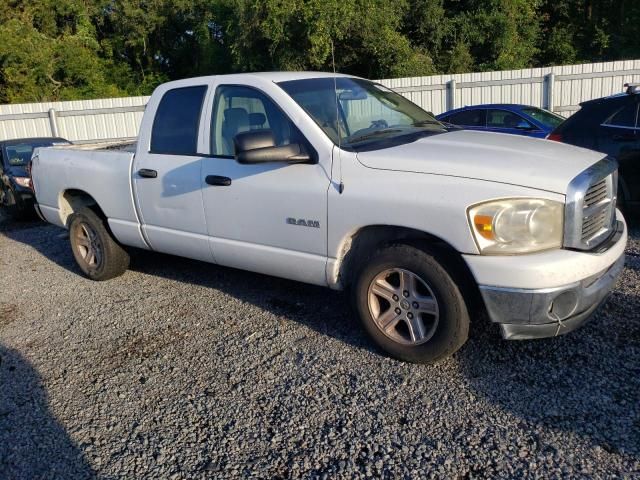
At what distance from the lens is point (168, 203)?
16.2 ft

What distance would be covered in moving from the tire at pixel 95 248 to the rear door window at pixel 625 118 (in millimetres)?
5496

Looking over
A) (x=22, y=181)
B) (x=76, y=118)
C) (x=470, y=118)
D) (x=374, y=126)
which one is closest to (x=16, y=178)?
(x=22, y=181)

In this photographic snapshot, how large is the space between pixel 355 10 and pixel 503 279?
59.5 ft

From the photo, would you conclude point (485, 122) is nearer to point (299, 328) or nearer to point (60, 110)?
point (299, 328)

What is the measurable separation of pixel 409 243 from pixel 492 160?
2.32 feet

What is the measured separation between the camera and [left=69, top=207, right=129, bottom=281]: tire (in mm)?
5844

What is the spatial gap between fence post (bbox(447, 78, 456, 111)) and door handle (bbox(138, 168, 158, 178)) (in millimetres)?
13063

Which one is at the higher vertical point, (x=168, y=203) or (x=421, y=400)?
(x=168, y=203)

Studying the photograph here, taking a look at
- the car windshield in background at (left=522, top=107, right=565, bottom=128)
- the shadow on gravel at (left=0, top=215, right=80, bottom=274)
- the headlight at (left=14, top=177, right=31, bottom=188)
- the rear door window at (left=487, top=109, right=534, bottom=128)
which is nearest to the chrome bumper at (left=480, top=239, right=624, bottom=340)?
the shadow on gravel at (left=0, top=215, right=80, bottom=274)

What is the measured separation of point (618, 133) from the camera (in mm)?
6395

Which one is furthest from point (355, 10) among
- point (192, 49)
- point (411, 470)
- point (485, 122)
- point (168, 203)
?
point (411, 470)

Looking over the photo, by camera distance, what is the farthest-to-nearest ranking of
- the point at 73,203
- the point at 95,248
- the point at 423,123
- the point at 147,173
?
the point at 73,203 < the point at 95,248 < the point at 147,173 < the point at 423,123

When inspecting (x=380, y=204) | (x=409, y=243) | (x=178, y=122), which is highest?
(x=178, y=122)

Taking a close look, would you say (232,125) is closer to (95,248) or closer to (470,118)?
(95,248)
